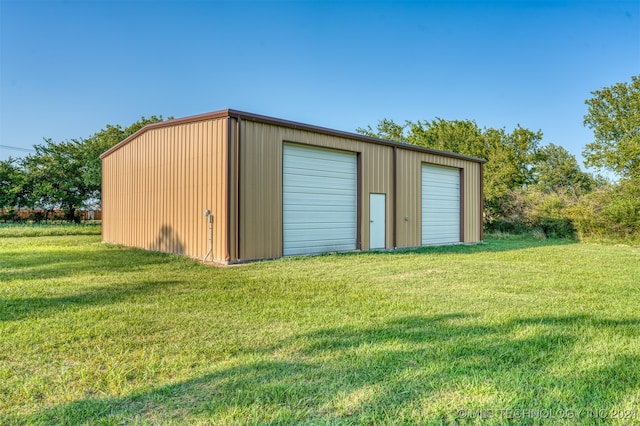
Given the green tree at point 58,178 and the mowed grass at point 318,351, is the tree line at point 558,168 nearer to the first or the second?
the mowed grass at point 318,351

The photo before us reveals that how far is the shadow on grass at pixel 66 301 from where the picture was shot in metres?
3.70

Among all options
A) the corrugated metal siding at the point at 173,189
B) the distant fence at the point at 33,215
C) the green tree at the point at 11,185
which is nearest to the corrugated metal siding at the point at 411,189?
the corrugated metal siding at the point at 173,189

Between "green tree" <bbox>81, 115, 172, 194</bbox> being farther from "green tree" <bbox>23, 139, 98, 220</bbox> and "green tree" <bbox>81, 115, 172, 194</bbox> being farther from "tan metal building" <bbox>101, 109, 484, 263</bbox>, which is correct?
"tan metal building" <bbox>101, 109, 484, 263</bbox>

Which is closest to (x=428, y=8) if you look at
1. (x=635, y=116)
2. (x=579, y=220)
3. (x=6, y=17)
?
(x=579, y=220)

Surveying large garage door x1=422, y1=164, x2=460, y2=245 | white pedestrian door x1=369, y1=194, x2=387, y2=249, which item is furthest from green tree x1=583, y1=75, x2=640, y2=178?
white pedestrian door x1=369, y1=194, x2=387, y2=249

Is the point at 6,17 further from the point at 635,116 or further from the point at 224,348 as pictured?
the point at 635,116

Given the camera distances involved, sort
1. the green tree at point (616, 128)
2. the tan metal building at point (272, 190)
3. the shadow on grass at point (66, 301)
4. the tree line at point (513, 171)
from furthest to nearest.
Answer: the green tree at point (616, 128) < the tree line at point (513, 171) < the tan metal building at point (272, 190) < the shadow on grass at point (66, 301)

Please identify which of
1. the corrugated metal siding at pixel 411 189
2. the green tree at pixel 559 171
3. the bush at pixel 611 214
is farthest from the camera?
the green tree at pixel 559 171

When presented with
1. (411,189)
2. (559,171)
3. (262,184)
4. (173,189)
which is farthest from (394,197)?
(559,171)

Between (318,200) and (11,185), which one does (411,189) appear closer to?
(318,200)

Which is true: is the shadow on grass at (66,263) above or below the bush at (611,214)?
below

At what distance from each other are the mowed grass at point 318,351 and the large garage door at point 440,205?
21.1 ft

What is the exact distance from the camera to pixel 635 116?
20.8 m

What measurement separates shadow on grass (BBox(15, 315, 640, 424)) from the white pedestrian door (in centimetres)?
718
